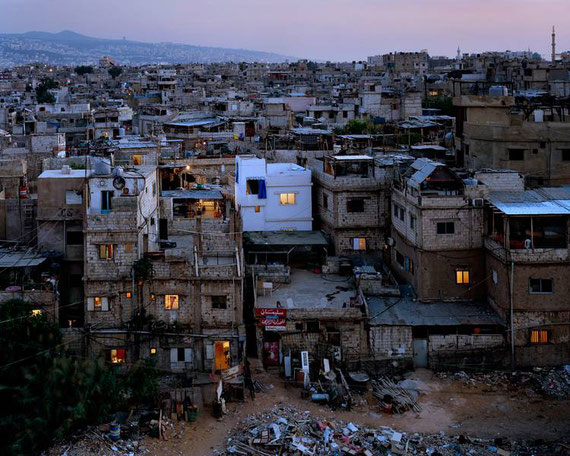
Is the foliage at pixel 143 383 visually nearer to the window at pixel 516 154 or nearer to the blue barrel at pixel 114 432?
the blue barrel at pixel 114 432

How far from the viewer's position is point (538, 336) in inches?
853

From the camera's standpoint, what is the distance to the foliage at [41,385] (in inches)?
697

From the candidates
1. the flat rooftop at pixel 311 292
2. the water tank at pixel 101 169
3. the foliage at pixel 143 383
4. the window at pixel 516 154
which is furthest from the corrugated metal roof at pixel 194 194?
the window at pixel 516 154

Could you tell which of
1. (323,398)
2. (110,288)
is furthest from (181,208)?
(323,398)

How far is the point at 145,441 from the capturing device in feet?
58.5

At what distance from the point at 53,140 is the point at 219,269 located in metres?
20.7

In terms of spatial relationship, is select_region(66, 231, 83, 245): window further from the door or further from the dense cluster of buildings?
the door

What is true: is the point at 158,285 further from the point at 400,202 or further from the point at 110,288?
the point at 400,202

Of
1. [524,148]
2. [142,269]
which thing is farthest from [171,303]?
[524,148]

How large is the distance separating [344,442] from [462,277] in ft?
25.3

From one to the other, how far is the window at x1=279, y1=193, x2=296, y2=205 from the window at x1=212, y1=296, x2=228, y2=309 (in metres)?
8.67

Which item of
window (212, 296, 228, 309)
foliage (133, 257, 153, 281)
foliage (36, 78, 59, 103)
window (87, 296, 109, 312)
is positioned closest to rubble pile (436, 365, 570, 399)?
window (212, 296, 228, 309)

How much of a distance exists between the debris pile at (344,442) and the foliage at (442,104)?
39.2m

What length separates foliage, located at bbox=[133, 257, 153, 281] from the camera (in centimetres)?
2092
